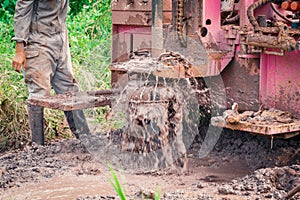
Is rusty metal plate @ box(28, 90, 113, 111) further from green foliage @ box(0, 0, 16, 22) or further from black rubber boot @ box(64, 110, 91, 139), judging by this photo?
green foliage @ box(0, 0, 16, 22)

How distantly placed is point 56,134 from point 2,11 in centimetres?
320

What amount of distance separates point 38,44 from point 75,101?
2.36ft

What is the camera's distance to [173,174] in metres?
5.08

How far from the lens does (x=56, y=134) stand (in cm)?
675

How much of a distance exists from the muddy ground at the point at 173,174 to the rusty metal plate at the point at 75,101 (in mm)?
441

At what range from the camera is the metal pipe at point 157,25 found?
5.25m

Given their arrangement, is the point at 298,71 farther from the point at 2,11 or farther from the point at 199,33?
the point at 2,11

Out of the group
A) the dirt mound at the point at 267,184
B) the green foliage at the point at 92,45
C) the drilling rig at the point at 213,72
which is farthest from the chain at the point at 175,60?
the green foliage at the point at 92,45

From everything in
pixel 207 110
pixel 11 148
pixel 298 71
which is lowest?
pixel 11 148

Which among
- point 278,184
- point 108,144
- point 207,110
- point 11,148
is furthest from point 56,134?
point 278,184

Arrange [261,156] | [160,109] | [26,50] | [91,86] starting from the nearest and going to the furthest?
1. [160,109]
2. [261,156]
3. [26,50]
4. [91,86]

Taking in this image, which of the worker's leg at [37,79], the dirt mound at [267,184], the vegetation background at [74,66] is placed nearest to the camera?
the dirt mound at [267,184]

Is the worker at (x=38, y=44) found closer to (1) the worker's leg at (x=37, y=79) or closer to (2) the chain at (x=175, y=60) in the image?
(1) the worker's leg at (x=37, y=79)

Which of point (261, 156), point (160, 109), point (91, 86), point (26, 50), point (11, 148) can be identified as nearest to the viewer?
point (160, 109)
